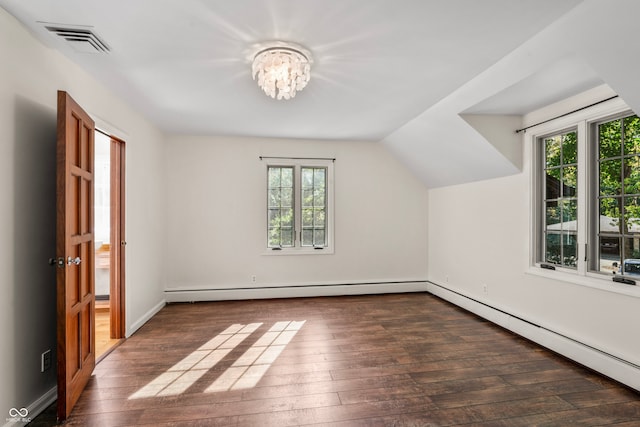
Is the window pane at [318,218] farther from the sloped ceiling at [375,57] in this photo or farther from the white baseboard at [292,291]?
the sloped ceiling at [375,57]

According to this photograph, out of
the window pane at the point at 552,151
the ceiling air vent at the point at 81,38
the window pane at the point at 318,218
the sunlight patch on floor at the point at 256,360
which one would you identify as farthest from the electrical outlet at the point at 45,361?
the window pane at the point at 552,151

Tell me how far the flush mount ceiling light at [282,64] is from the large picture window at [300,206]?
2.84 meters

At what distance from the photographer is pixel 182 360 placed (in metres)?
3.18

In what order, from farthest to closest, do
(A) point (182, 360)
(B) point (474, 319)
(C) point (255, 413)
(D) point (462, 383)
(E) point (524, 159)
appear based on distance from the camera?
(B) point (474, 319), (E) point (524, 159), (A) point (182, 360), (D) point (462, 383), (C) point (255, 413)

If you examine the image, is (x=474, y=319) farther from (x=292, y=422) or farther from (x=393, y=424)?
(x=292, y=422)

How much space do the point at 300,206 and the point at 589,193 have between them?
3673 millimetres

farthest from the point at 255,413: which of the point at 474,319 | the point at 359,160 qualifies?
the point at 359,160

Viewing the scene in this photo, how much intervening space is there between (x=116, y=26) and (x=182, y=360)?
8.79 ft

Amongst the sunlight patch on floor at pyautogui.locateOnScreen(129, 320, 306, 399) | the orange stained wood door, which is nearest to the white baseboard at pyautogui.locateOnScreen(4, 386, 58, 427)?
the orange stained wood door

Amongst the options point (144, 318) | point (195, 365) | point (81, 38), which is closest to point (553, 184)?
point (195, 365)

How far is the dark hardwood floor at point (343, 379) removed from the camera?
231cm

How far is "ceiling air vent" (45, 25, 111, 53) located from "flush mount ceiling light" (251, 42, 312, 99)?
41.8 inches

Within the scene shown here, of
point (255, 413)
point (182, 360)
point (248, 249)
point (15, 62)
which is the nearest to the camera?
point (15, 62)

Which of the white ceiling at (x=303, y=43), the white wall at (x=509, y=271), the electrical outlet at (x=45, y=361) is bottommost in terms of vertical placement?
the electrical outlet at (x=45, y=361)
